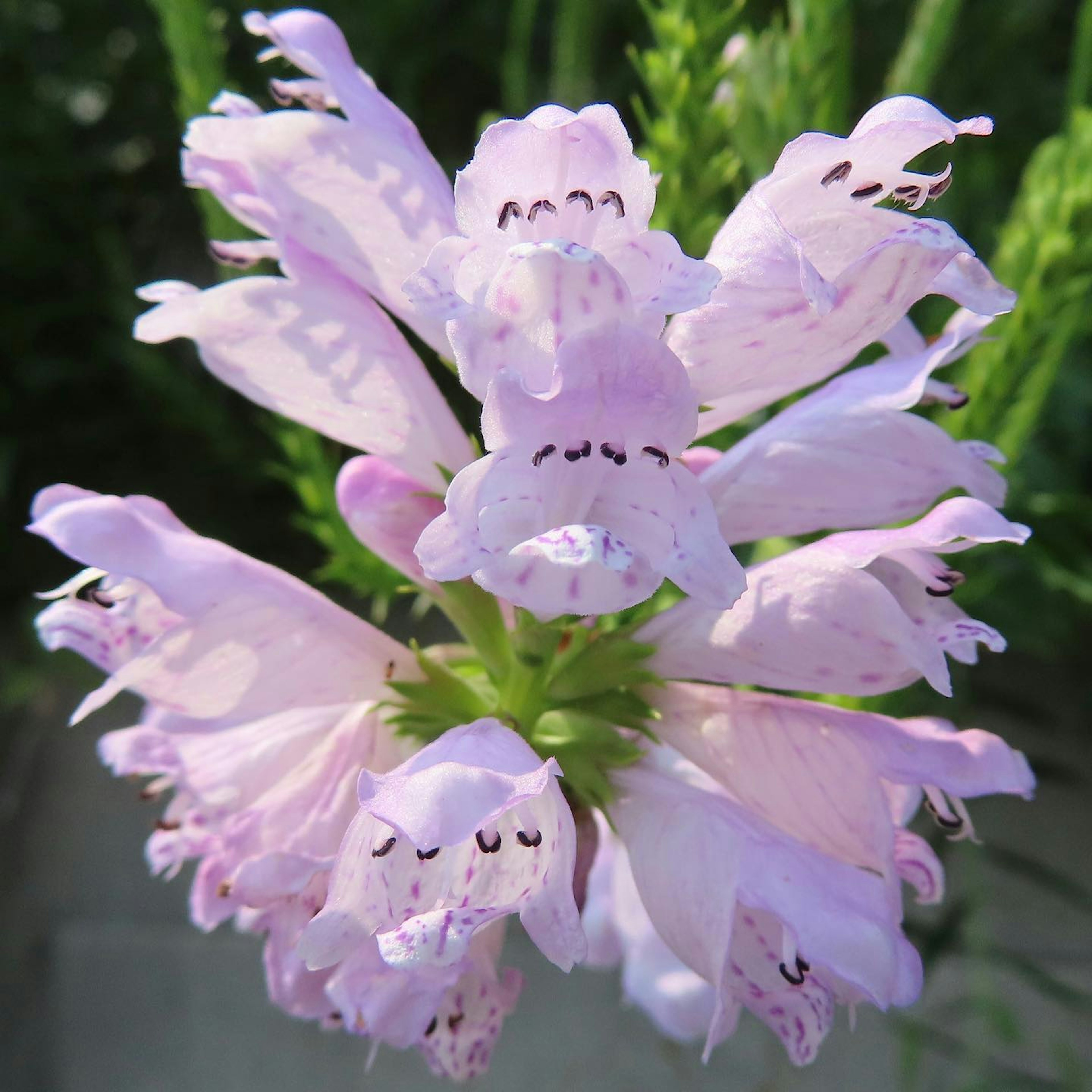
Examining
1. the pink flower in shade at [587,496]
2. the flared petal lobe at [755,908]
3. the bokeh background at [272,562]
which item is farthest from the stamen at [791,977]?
the bokeh background at [272,562]

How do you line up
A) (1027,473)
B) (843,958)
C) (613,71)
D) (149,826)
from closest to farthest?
(843,958) → (1027,473) → (613,71) → (149,826)

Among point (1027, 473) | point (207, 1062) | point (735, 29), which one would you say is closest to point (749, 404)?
point (735, 29)

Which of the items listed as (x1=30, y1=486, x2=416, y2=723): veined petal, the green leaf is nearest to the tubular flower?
(x1=30, y1=486, x2=416, y2=723): veined petal

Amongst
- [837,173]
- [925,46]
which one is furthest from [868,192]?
[925,46]

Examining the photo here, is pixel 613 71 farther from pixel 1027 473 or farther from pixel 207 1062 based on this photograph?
pixel 207 1062

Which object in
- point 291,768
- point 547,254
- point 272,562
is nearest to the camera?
point 547,254

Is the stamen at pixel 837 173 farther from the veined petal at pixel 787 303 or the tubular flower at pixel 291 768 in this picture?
the tubular flower at pixel 291 768

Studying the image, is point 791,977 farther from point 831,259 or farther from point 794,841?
point 831,259
